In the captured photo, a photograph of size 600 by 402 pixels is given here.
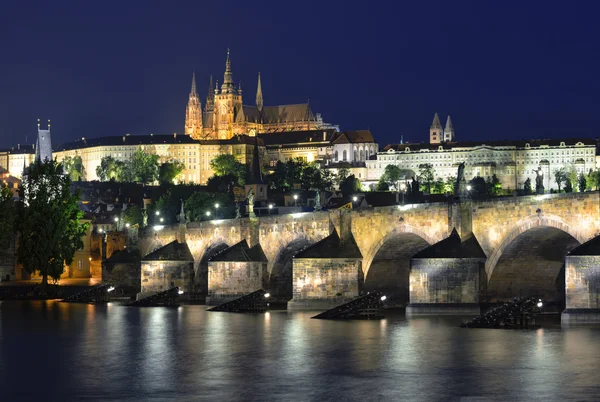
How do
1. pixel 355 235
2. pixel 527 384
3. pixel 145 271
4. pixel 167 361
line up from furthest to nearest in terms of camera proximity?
pixel 145 271 < pixel 355 235 < pixel 167 361 < pixel 527 384

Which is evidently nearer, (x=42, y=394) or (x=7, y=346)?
(x=42, y=394)

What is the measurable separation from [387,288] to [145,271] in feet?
69.1

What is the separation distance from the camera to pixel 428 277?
177 ft

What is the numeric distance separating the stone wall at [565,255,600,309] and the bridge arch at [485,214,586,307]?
474 cm

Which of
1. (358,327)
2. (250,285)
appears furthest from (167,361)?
(250,285)

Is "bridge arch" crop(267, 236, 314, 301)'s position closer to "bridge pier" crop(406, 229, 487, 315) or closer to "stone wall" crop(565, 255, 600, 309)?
"bridge pier" crop(406, 229, 487, 315)

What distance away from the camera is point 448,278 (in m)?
53.6

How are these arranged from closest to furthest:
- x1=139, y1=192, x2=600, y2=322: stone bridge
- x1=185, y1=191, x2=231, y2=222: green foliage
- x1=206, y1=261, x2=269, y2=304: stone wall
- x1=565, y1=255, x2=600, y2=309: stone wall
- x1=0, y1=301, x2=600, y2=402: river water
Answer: x1=0, y1=301, x2=600, y2=402: river water, x1=565, y1=255, x2=600, y2=309: stone wall, x1=139, y1=192, x2=600, y2=322: stone bridge, x1=206, y1=261, x2=269, y2=304: stone wall, x1=185, y1=191, x2=231, y2=222: green foliage

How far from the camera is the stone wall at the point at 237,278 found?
71312 millimetres

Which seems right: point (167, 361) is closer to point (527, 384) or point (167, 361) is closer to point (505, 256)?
point (527, 384)

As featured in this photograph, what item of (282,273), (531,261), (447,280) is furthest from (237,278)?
(531,261)

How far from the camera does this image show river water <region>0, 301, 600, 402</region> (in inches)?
1334

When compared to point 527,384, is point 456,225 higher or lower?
higher

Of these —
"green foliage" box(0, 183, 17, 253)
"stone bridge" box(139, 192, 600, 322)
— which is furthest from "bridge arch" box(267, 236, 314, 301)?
"green foliage" box(0, 183, 17, 253)
